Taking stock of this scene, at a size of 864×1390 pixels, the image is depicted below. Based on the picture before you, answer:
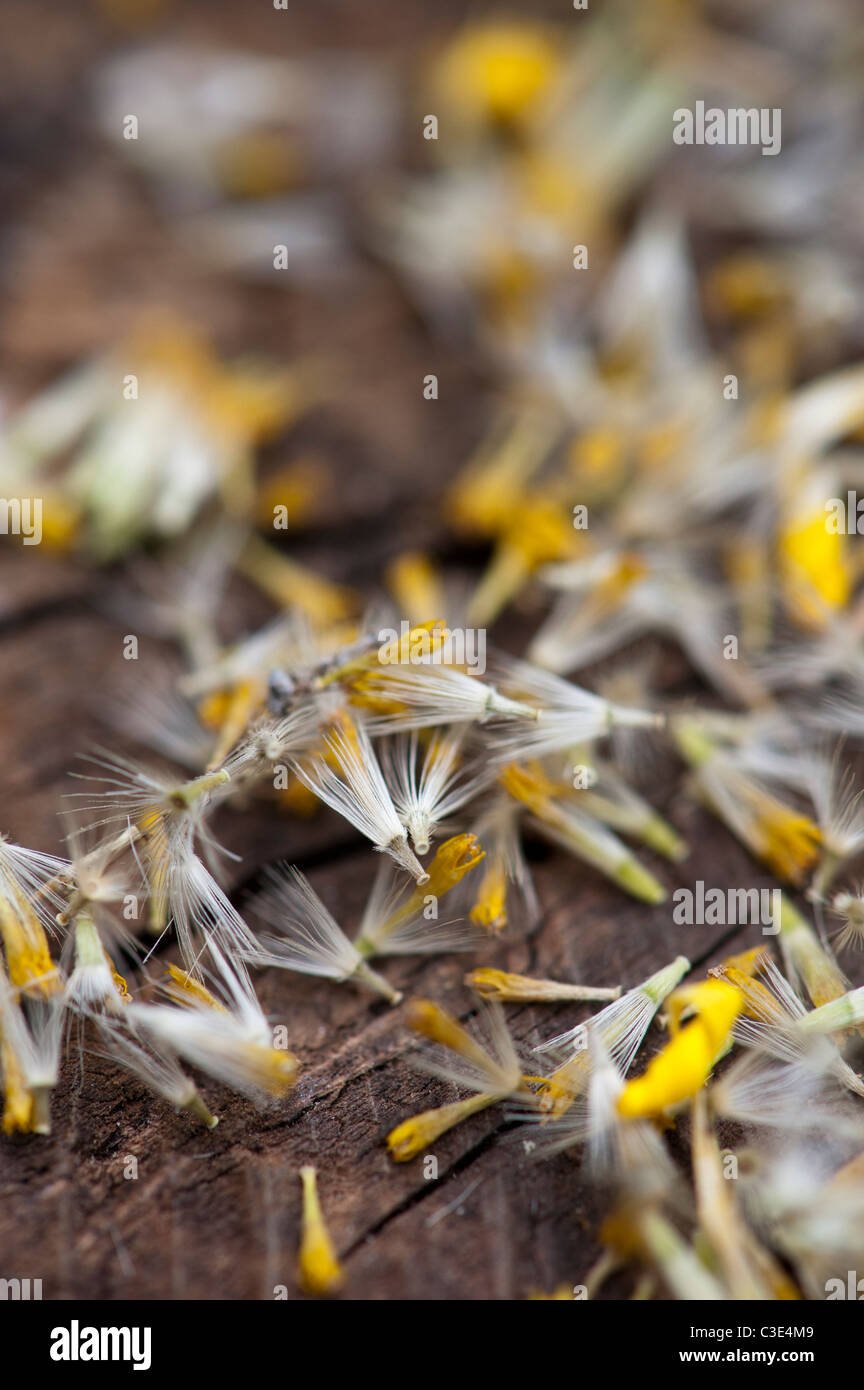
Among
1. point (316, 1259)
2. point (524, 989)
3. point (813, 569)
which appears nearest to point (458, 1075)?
point (524, 989)

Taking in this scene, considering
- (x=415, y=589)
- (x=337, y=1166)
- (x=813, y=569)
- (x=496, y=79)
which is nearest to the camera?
(x=337, y=1166)

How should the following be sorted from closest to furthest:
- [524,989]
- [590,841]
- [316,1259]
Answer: [316,1259], [524,989], [590,841]

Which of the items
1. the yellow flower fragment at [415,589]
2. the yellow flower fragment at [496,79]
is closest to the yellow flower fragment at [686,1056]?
the yellow flower fragment at [415,589]

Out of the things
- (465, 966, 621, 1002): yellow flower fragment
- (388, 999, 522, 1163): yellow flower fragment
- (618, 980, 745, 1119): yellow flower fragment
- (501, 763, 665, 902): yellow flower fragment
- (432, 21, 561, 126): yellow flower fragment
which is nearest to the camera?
(618, 980, 745, 1119): yellow flower fragment

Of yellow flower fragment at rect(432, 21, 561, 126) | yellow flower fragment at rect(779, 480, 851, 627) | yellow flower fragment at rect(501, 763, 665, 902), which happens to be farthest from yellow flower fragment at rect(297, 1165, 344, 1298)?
yellow flower fragment at rect(432, 21, 561, 126)

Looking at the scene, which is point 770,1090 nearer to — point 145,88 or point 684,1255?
point 684,1255

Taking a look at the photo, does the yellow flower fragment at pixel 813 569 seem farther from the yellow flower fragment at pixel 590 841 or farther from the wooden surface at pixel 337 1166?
the yellow flower fragment at pixel 590 841

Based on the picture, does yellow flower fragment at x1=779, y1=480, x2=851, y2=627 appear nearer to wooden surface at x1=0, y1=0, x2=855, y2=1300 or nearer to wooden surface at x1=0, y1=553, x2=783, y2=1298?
wooden surface at x1=0, y1=0, x2=855, y2=1300

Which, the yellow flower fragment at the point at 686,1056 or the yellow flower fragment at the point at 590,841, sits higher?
the yellow flower fragment at the point at 590,841

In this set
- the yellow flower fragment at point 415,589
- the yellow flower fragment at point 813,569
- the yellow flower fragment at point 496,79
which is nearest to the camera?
the yellow flower fragment at point 813,569

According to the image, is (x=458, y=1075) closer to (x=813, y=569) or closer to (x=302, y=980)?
(x=302, y=980)

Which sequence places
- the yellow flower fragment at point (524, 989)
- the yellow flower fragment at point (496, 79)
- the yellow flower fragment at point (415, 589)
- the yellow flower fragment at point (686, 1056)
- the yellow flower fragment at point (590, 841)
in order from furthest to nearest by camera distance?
the yellow flower fragment at point (496, 79) < the yellow flower fragment at point (415, 589) < the yellow flower fragment at point (590, 841) < the yellow flower fragment at point (524, 989) < the yellow flower fragment at point (686, 1056)

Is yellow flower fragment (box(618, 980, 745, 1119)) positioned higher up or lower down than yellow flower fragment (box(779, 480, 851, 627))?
lower down
